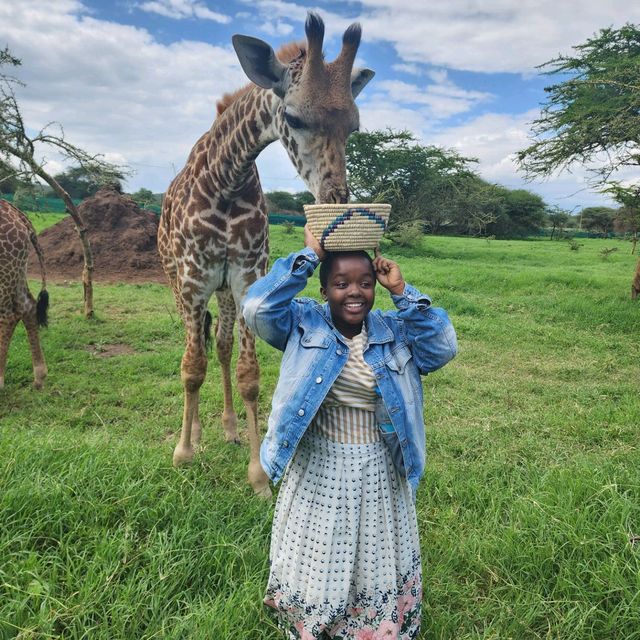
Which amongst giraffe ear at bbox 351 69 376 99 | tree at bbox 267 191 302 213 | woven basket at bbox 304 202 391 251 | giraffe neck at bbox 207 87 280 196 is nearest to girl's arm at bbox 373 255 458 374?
woven basket at bbox 304 202 391 251

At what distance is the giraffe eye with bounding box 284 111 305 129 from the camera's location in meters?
2.80

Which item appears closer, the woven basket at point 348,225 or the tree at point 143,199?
the woven basket at point 348,225

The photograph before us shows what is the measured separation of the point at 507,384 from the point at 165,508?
13.8ft

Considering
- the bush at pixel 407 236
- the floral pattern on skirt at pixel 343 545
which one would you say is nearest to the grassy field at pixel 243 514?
the floral pattern on skirt at pixel 343 545

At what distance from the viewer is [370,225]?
6.31ft

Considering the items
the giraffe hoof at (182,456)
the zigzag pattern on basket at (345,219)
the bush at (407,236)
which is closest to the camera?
the zigzag pattern on basket at (345,219)

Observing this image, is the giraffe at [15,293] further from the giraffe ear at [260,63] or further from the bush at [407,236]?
the bush at [407,236]

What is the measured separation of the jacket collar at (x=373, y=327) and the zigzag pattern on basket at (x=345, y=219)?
35cm

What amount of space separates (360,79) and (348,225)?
2031 mm

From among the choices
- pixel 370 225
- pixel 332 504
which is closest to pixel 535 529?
pixel 332 504

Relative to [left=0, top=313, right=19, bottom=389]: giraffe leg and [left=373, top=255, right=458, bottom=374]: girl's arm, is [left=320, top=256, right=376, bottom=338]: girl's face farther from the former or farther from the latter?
[left=0, top=313, right=19, bottom=389]: giraffe leg

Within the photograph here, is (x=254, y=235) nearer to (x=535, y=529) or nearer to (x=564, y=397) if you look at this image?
(x=535, y=529)

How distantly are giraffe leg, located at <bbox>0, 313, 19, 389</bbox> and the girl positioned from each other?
457cm

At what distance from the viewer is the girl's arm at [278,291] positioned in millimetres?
1971
